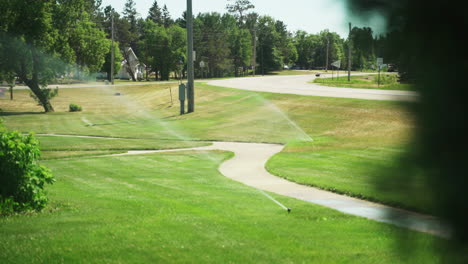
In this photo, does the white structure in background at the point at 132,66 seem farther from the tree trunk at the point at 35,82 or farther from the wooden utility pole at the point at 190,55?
the wooden utility pole at the point at 190,55

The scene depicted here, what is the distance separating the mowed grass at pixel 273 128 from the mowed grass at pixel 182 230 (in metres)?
1.15

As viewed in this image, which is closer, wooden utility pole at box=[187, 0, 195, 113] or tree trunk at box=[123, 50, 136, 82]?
wooden utility pole at box=[187, 0, 195, 113]

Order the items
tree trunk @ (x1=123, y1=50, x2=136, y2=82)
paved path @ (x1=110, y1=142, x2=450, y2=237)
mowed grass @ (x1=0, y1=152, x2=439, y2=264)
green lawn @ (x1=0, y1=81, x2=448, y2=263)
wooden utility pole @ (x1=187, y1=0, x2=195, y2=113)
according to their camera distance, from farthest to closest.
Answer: tree trunk @ (x1=123, y1=50, x2=136, y2=82) < wooden utility pole @ (x1=187, y1=0, x2=195, y2=113) < mowed grass @ (x1=0, y1=152, x2=439, y2=264) < green lawn @ (x1=0, y1=81, x2=448, y2=263) < paved path @ (x1=110, y1=142, x2=450, y2=237)

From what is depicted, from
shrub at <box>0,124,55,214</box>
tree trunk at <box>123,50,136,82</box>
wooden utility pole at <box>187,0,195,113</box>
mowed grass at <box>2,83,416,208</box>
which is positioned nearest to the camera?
mowed grass at <box>2,83,416,208</box>

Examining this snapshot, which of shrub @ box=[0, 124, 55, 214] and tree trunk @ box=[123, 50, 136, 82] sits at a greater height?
tree trunk @ box=[123, 50, 136, 82]

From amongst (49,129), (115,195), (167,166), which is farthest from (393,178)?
(49,129)

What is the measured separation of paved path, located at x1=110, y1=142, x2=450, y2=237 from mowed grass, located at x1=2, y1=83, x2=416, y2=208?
7 cm

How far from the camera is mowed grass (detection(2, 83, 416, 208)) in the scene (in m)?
7.24

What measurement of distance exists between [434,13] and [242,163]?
1463 centimetres

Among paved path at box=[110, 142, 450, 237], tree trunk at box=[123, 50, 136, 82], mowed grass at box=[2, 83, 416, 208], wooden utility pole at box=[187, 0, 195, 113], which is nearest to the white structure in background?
tree trunk at box=[123, 50, 136, 82]

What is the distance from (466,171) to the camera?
1128 millimetres

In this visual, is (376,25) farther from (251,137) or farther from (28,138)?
(251,137)

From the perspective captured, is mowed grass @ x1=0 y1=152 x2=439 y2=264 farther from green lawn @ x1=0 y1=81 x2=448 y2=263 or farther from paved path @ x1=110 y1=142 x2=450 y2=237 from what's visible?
paved path @ x1=110 y1=142 x2=450 y2=237

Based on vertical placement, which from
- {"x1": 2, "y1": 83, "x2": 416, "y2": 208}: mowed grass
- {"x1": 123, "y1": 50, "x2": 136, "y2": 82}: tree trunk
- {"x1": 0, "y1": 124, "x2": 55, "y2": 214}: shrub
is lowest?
{"x1": 2, "y1": 83, "x2": 416, "y2": 208}: mowed grass
